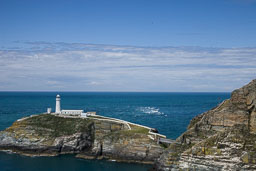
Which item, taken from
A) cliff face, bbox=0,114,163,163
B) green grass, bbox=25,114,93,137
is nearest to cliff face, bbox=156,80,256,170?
cliff face, bbox=0,114,163,163

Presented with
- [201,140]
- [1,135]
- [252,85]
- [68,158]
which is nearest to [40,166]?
[68,158]

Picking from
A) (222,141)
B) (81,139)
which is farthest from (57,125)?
(222,141)

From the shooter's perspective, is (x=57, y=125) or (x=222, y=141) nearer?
(x=222, y=141)

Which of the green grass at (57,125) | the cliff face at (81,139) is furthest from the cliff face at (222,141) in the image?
the green grass at (57,125)

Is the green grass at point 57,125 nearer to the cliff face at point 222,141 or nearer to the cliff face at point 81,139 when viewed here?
the cliff face at point 81,139

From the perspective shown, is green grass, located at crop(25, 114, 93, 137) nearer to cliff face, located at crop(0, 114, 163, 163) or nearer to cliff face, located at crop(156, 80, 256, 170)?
cliff face, located at crop(0, 114, 163, 163)

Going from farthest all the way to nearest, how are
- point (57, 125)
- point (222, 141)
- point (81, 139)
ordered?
1. point (57, 125)
2. point (81, 139)
3. point (222, 141)

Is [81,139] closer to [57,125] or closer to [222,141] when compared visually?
[57,125]

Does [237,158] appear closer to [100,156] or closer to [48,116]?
[100,156]
